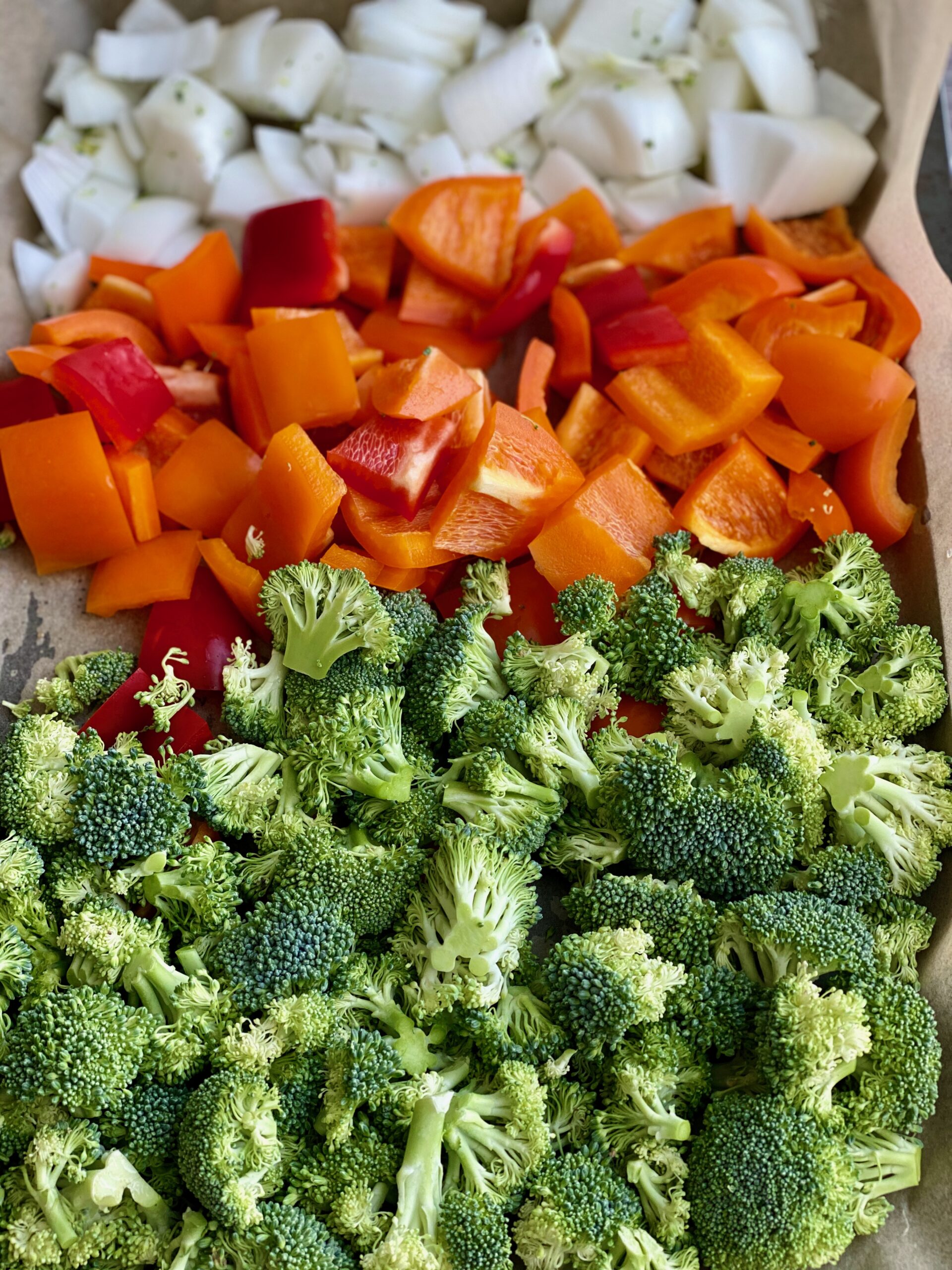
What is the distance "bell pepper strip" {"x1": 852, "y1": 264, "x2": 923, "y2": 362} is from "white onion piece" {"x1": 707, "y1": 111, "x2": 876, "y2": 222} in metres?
0.32

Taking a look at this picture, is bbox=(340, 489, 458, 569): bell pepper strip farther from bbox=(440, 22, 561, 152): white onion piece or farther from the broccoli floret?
bbox=(440, 22, 561, 152): white onion piece

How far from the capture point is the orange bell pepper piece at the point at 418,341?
2.78m

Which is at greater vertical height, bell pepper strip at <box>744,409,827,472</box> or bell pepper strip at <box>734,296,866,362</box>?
bell pepper strip at <box>734,296,866,362</box>

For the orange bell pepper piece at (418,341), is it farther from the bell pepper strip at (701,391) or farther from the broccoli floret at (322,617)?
the broccoli floret at (322,617)

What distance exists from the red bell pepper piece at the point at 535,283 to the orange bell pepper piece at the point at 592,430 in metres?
0.30

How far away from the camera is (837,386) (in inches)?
97.8

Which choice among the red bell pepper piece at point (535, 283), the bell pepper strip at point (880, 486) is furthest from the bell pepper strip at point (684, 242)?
the bell pepper strip at point (880, 486)

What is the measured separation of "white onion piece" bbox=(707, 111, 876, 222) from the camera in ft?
9.37

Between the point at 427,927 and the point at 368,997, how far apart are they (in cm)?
17

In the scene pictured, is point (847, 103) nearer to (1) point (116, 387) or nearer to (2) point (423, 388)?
(2) point (423, 388)

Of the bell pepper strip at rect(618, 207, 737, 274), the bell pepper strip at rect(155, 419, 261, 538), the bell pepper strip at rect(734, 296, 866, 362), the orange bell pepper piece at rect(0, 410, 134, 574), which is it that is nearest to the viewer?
the orange bell pepper piece at rect(0, 410, 134, 574)

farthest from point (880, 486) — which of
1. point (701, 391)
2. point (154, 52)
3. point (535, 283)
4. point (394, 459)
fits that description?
point (154, 52)

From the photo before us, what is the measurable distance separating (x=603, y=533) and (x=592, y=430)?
Answer: 0.45m

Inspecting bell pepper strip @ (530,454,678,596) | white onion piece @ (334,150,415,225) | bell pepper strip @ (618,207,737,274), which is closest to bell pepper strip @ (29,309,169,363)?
white onion piece @ (334,150,415,225)
